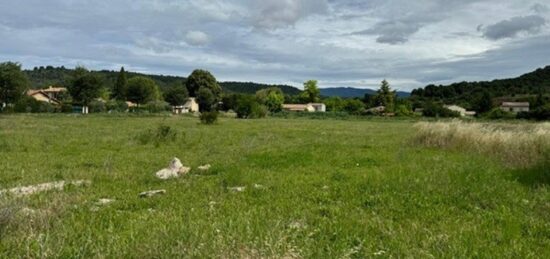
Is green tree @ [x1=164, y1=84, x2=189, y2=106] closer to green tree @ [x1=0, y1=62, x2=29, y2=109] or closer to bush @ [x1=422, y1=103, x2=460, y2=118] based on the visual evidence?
green tree @ [x1=0, y1=62, x2=29, y2=109]

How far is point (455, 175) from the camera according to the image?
11.2m

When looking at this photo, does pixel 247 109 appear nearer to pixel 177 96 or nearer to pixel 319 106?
pixel 177 96

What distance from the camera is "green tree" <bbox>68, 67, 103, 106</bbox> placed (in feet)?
250

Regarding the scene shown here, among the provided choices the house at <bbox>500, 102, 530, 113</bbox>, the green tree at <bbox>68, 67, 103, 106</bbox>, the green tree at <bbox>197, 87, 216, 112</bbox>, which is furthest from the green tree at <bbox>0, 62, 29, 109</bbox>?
the house at <bbox>500, 102, 530, 113</bbox>

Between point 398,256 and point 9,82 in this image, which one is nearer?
point 398,256

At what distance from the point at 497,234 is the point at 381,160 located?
8.88 m

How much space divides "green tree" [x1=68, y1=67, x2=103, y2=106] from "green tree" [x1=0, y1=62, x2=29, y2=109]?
7975 millimetres

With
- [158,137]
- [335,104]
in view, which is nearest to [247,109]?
[158,137]

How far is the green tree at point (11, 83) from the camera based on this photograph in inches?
2594

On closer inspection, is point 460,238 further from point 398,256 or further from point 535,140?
point 535,140

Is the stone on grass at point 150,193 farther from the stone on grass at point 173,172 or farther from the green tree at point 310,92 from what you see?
the green tree at point 310,92

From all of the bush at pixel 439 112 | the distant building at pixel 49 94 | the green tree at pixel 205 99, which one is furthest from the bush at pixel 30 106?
the bush at pixel 439 112

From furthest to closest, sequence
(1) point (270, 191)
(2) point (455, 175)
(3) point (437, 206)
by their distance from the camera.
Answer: (2) point (455, 175) → (1) point (270, 191) → (3) point (437, 206)

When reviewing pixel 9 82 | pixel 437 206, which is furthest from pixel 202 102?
pixel 437 206
